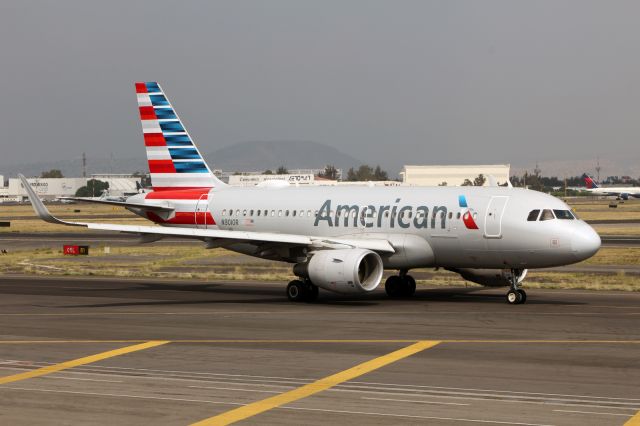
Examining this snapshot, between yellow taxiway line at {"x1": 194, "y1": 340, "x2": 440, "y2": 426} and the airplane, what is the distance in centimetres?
1091

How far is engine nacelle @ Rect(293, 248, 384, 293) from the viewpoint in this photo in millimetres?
34844

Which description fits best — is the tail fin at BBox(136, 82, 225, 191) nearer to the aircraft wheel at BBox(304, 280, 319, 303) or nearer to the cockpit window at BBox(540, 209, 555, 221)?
the aircraft wheel at BBox(304, 280, 319, 303)

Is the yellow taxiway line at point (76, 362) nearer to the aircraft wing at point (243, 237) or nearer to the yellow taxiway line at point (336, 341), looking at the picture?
the yellow taxiway line at point (336, 341)

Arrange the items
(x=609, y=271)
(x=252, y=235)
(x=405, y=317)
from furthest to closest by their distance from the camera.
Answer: (x=609, y=271) → (x=252, y=235) → (x=405, y=317)

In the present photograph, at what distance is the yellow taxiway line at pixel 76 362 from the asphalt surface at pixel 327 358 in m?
0.26

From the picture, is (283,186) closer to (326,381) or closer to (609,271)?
(609,271)

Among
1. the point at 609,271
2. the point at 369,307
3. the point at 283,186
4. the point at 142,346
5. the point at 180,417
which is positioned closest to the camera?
the point at 180,417

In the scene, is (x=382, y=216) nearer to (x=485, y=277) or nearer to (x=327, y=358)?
(x=485, y=277)

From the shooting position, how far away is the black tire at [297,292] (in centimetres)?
3747

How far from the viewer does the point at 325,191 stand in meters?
41.9

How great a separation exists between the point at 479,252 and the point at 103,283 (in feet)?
61.1

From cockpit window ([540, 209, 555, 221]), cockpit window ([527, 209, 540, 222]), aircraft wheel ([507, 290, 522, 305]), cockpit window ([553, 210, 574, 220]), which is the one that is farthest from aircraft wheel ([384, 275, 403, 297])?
cockpit window ([553, 210, 574, 220])

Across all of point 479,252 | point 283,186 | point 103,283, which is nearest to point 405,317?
point 479,252

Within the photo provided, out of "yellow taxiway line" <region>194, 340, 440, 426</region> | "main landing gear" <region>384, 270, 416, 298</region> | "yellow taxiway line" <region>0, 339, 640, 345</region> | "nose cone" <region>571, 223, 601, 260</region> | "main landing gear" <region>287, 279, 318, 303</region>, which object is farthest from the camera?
"main landing gear" <region>384, 270, 416, 298</region>
